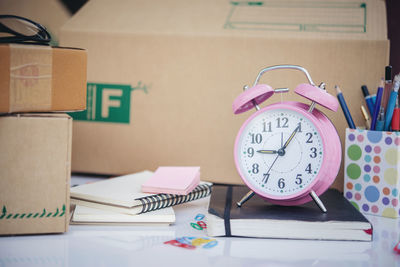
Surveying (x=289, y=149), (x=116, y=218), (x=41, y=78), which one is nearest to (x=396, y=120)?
(x=289, y=149)

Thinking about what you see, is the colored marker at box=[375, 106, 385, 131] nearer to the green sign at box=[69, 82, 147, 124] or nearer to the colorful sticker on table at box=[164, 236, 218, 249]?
the colorful sticker on table at box=[164, 236, 218, 249]

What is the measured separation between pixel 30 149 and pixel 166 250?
0.28m

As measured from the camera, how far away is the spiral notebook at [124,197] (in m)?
0.80

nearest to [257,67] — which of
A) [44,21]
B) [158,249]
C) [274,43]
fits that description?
[274,43]

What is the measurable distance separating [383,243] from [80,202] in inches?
22.5

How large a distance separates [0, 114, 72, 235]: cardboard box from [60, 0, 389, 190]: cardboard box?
1.45 feet

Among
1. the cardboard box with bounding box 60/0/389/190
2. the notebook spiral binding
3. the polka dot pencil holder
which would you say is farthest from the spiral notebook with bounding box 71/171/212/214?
the polka dot pencil holder

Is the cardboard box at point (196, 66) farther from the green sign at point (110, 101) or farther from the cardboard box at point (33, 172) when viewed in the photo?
the cardboard box at point (33, 172)

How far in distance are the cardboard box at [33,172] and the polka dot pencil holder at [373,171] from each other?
0.59m

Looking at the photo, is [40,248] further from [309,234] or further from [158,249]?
[309,234]

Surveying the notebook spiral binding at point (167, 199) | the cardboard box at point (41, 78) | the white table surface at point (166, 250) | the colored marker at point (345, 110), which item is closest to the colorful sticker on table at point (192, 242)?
the white table surface at point (166, 250)

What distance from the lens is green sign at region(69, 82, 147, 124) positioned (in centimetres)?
115

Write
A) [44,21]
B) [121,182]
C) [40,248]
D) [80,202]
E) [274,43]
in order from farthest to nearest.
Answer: [44,21], [274,43], [121,182], [80,202], [40,248]

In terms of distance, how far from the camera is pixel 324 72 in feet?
3.43
